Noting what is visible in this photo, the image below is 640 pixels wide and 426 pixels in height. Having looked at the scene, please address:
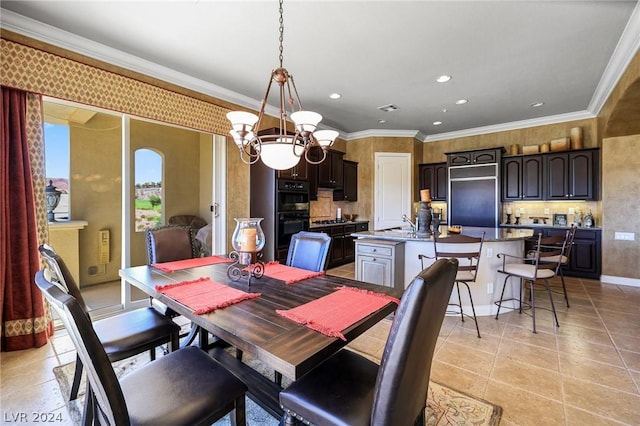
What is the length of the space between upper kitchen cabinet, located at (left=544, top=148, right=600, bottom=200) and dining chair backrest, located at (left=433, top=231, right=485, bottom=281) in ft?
10.5

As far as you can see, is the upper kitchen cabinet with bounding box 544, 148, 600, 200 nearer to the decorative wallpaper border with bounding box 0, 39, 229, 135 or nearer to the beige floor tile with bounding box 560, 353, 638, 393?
the beige floor tile with bounding box 560, 353, 638, 393

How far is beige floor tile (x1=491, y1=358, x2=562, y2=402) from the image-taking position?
1987 mm

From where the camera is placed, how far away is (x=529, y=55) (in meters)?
3.16

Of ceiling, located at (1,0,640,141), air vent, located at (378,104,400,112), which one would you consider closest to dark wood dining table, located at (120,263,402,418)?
ceiling, located at (1,0,640,141)

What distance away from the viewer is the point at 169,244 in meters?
2.62

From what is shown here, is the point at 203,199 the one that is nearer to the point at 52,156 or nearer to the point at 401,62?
the point at 52,156

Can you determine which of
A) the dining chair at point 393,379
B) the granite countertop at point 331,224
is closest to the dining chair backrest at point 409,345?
the dining chair at point 393,379

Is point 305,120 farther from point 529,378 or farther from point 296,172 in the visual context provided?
point 296,172

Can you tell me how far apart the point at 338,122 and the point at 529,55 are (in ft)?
10.9

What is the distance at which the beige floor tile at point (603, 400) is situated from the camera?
1765 millimetres

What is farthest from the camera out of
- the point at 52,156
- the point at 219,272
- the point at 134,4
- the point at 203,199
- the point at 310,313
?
the point at 203,199

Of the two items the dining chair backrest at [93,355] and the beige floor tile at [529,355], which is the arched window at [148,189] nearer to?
the dining chair backrest at [93,355]

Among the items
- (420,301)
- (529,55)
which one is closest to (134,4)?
(420,301)

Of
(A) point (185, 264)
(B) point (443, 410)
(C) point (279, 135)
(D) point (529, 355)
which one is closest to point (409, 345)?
(B) point (443, 410)
